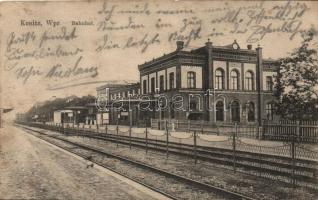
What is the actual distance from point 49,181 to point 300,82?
326 inches

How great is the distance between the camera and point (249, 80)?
2028 cm

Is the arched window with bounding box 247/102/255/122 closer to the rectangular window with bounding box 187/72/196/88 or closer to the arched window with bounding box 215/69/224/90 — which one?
the arched window with bounding box 215/69/224/90

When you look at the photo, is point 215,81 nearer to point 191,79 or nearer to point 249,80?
point 191,79

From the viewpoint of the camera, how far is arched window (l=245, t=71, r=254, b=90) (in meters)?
19.6

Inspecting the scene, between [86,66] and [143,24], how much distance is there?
5.77ft

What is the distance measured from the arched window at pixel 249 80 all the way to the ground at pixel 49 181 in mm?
Answer: 11405

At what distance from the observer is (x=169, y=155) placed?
13.6 metres

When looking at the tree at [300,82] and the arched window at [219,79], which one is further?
the arched window at [219,79]

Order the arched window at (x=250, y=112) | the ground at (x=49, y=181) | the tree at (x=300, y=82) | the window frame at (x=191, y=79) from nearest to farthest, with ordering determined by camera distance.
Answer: the ground at (x=49, y=181), the tree at (x=300, y=82), the arched window at (x=250, y=112), the window frame at (x=191, y=79)

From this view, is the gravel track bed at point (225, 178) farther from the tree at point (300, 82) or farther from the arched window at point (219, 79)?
the arched window at point (219, 79)

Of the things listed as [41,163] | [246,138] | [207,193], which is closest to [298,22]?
[207,193]

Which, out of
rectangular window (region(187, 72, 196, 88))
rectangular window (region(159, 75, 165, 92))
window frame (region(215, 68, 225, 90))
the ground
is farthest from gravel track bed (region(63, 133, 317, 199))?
window frame (region(215, 68, 225, 90))

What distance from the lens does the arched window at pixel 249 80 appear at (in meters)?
19.6

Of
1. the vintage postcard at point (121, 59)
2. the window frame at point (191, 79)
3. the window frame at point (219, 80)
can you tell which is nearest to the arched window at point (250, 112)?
the window frame at point (219, 80)
